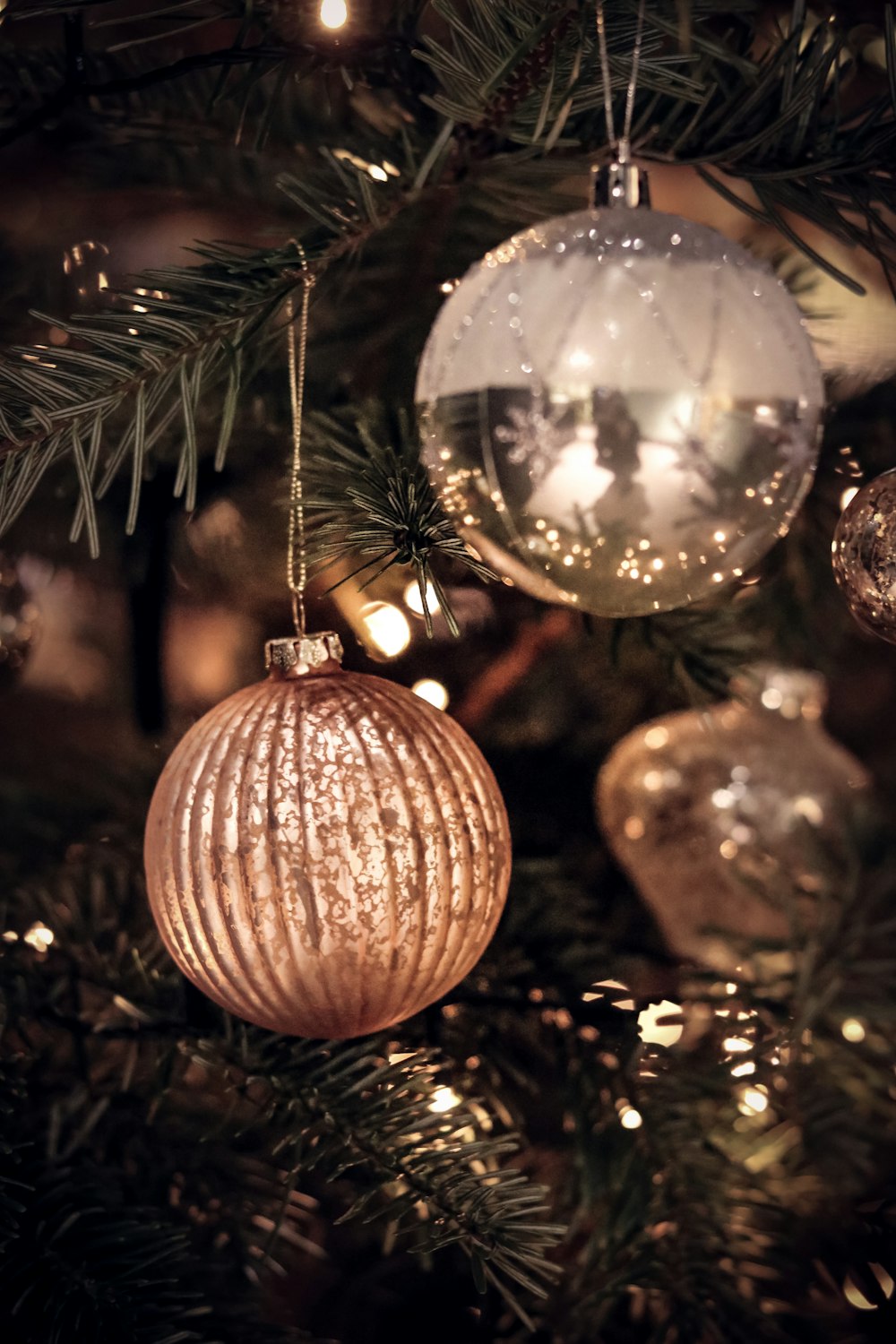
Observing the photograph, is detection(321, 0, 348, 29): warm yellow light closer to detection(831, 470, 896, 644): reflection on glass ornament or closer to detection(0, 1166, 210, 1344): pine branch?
detection(831, 470, 896, 644): reflection on glass ornament

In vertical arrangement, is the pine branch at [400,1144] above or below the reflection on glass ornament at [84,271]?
below

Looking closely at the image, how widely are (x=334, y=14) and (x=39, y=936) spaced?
1.28 ft

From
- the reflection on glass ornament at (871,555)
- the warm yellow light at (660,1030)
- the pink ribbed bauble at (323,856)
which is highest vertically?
the reflection on glass ornament at (871,555)

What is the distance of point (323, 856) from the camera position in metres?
0.34

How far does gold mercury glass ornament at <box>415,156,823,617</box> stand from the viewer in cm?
24

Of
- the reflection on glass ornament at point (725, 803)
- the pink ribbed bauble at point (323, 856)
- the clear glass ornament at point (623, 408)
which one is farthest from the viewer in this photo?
the reflection on glass ornament at point (725, 803)

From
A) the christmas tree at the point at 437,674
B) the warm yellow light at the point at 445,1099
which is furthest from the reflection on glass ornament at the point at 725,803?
the warm yellow light at the point at 445,1099

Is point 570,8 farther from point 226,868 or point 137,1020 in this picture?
point 137,1020

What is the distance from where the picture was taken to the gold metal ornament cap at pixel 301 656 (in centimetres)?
39

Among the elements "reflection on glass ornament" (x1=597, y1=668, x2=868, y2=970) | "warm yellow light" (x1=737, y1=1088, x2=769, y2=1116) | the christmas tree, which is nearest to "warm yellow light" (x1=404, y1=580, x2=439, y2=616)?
the christmas tree

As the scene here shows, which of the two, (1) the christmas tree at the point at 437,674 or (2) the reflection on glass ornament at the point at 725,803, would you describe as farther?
(2) the reflection on glass ornament at the point at 725,803

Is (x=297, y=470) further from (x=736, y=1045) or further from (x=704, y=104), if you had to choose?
(x=736, y=1045)

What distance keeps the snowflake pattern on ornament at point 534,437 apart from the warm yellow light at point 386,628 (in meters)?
0.22

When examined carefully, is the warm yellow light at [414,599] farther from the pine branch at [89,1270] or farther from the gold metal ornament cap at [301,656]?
the pine branch at [89,1270]
